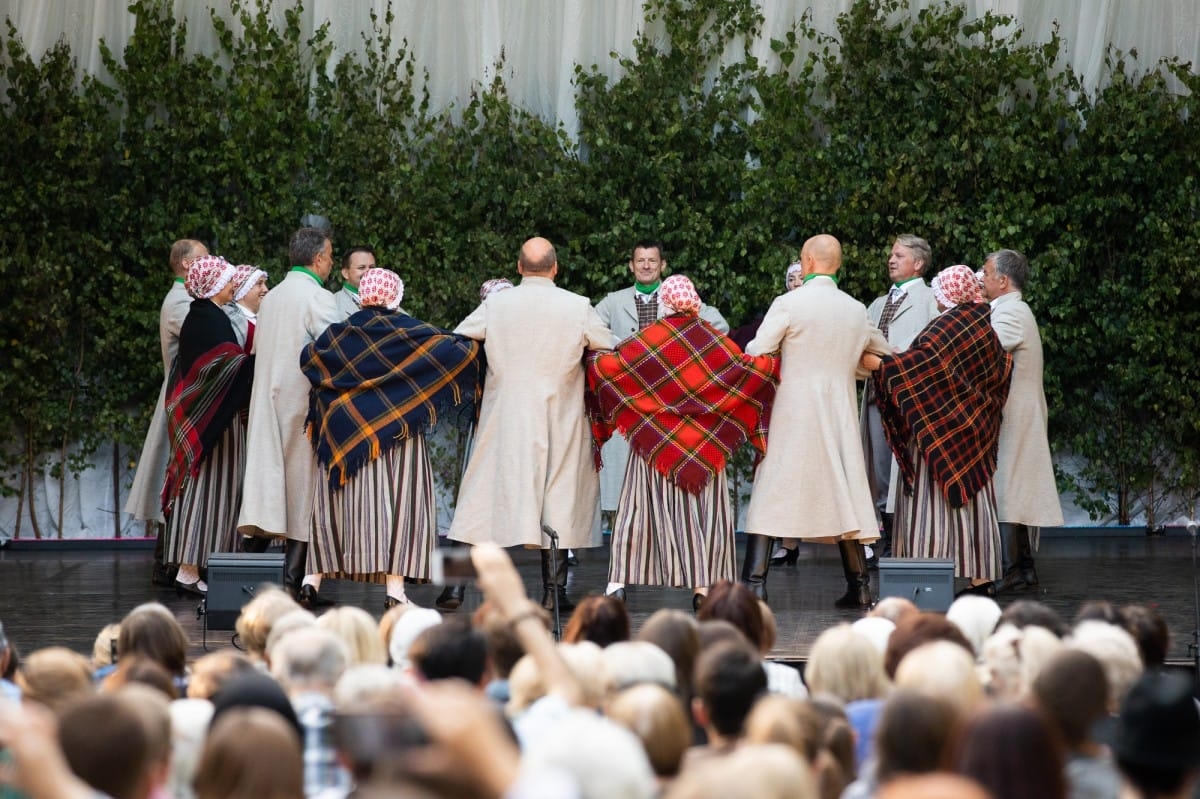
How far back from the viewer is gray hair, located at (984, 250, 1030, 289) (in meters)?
7.14

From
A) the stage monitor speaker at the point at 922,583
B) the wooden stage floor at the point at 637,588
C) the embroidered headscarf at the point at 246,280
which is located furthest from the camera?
the embroidered headscarf at the point at 246,280

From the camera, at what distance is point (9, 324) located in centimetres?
941

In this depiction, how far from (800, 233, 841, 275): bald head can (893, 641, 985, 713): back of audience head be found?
3588mm

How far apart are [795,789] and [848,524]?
14.4 ft

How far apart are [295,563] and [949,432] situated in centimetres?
284

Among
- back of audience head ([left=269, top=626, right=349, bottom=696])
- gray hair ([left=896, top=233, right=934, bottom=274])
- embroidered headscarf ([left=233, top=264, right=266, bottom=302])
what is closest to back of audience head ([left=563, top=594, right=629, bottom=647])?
back of audience head ([left=269, top=626, right=349, bottom=696])

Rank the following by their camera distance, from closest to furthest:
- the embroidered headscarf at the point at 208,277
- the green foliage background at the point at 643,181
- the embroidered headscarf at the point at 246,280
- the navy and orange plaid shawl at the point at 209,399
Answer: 1. the navy and orange plaid shawl at the point at 209,399
2. the embroidered headscarf at the point at 208,277
3. the embroidered headscarf at the point at 246,280
4. the green foliage background at the point at 643,181

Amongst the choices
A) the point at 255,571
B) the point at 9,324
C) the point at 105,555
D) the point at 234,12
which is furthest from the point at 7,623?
the point at 234,12

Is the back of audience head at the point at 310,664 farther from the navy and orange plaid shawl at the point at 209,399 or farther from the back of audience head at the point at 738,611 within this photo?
the navy and orange plaid shawl at the point at 209,399

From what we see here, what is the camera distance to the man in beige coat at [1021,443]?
7.15 metres

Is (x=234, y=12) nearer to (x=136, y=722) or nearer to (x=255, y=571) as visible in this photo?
(x=255, y=571)

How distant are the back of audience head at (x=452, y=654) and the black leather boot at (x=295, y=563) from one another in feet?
10.9

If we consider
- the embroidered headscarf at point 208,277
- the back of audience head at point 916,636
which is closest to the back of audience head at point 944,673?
the back of audience head at point 916,636

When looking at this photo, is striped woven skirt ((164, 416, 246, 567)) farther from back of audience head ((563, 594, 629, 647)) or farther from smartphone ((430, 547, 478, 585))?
smartphone ((430, 547, 478, 585))
